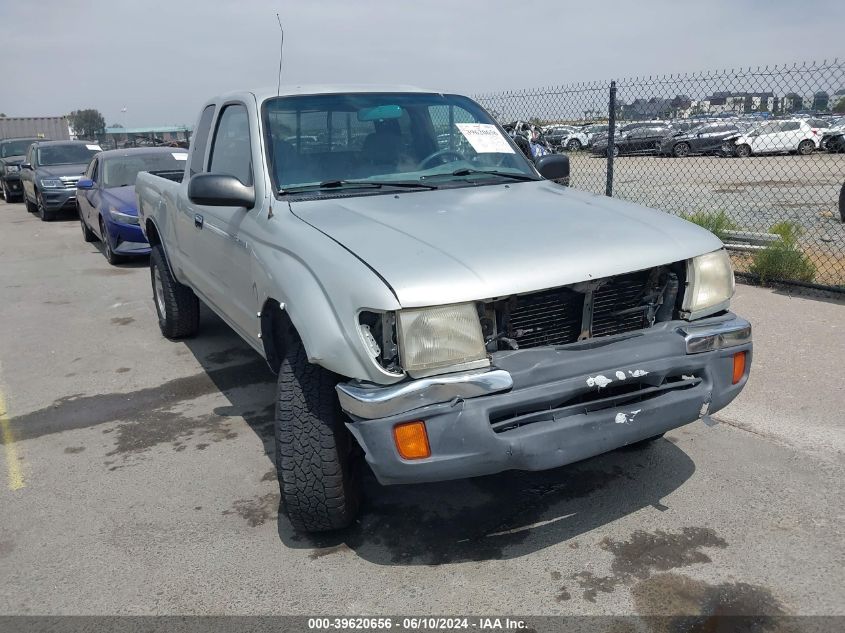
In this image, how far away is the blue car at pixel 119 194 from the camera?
952cm

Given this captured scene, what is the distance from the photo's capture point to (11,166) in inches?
762

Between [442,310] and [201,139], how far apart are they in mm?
2952

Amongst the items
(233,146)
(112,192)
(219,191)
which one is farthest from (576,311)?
(112,192)

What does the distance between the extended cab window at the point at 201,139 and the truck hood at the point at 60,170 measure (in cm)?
1167

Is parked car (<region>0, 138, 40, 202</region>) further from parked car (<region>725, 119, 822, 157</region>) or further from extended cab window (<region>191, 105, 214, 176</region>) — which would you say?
parked car (<region>725, 119, 822, 157</region>)

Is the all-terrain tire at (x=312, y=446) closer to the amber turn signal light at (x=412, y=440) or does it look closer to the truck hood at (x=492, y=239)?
the amber turn signal light at (x=412, y=440)

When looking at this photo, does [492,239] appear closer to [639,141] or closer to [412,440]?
[412,440]

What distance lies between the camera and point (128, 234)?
9.52m

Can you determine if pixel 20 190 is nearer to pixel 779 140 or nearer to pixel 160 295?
pixel 160 295

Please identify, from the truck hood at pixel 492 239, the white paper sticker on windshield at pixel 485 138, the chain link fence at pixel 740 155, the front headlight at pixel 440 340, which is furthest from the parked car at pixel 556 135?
the front headlight at pixel 440 340

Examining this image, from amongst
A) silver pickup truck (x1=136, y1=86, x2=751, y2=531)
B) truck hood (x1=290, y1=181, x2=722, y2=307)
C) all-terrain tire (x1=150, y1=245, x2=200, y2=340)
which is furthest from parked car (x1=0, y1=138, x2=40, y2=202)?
truck hood (x1=290, y1=181, x2=722, y2=307)

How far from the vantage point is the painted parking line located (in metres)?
3.86

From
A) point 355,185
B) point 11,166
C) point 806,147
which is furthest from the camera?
point 11,166

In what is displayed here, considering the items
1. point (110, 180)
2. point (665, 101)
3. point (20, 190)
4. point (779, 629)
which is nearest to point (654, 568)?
point (779, 629)
